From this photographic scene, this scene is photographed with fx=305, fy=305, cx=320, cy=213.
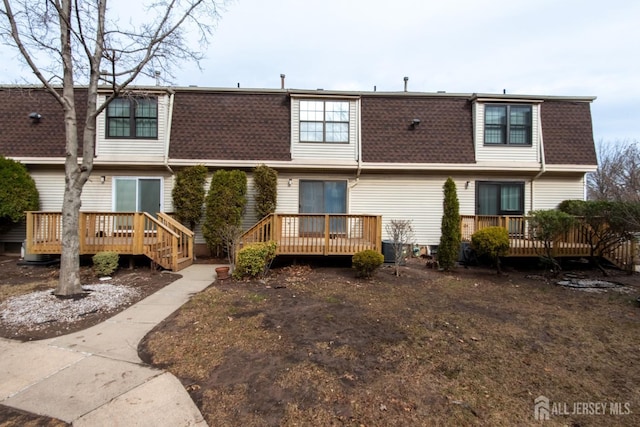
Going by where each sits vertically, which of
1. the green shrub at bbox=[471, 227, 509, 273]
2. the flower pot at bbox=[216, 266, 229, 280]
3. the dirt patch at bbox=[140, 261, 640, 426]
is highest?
the green shrub at bbox=[471, 227, 509, 273]

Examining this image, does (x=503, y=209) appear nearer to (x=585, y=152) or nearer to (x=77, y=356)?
(x=585, y=152)

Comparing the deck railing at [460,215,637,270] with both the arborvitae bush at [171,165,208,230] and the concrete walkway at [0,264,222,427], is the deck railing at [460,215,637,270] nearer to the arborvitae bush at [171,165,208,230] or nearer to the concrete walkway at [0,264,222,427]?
the concrete walkway at [0,264,222,427]

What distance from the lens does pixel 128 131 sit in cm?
959

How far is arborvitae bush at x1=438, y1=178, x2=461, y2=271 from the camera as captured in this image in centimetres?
779

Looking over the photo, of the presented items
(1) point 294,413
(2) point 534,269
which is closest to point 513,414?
(1) point 294,413

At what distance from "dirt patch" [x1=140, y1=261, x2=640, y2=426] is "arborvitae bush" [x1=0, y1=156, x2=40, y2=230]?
23.4 ft

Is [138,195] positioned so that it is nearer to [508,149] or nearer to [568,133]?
[508,149]

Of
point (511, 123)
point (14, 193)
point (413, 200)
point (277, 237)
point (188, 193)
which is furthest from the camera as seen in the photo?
point (413, 200)

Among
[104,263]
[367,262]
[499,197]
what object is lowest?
[104,263]

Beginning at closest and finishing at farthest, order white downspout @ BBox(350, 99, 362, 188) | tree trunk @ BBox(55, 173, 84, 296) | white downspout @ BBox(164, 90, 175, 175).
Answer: tree trunk @ BBox(55, 173, 84, 296) < white downspout @ BBox(164, 90, 175, 175) < white downspout @ BBox(350, 99, 362, 188)

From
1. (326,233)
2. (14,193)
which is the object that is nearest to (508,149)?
(326,233)

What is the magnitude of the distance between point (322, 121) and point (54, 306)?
801 centimetres

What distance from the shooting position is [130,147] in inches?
373

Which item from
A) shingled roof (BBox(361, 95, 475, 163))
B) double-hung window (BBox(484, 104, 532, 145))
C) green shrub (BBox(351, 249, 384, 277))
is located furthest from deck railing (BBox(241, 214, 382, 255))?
double-hung window (BBox(484, 104, 532, 145))
